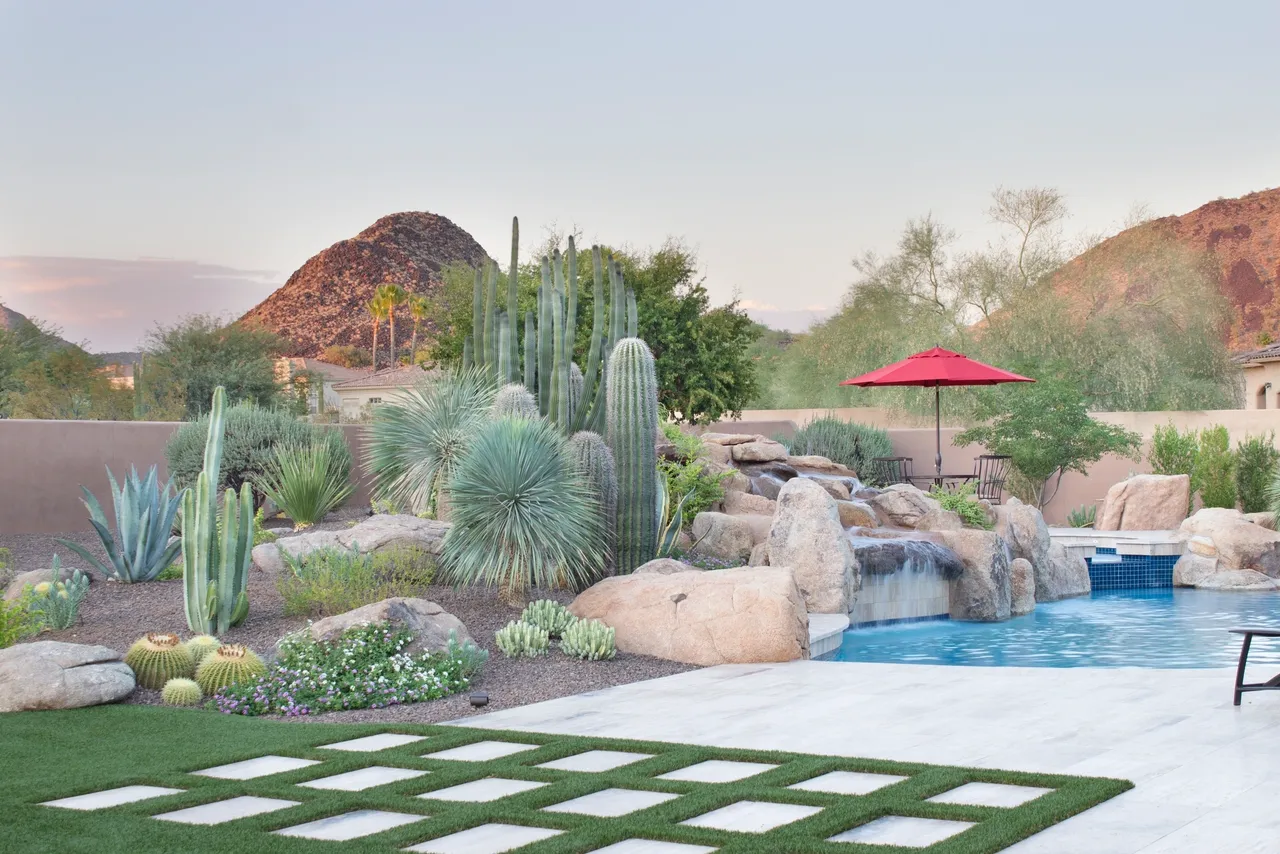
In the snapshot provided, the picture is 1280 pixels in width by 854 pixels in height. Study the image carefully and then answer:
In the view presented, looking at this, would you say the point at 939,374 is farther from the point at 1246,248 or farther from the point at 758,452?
the point at 1246,248

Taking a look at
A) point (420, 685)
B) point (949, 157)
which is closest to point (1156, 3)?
point (949, 157)

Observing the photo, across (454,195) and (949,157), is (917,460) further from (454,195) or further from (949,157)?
(454,195)

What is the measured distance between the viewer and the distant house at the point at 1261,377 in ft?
111

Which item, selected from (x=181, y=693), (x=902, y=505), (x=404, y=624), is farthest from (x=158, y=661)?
(x=902, y=505)

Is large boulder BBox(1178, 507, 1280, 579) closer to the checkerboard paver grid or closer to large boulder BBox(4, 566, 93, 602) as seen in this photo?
the checkerboard paver grid

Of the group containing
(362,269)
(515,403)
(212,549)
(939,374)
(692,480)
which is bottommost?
(212,549)

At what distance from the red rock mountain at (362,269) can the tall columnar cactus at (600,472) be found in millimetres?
56172

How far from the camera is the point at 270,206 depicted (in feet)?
90.4

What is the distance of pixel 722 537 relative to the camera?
12.7 m

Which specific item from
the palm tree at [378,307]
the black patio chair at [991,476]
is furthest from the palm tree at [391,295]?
the black patio chair at [991,476]

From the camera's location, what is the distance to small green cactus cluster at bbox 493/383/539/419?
421 inches

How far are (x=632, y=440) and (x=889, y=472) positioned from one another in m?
11.8

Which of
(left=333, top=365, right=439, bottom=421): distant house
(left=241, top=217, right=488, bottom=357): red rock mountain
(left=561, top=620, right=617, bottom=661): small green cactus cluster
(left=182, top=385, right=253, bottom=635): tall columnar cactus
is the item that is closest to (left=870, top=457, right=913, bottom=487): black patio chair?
(left=561, top=620, right=617, bottom=661): small green cactus cluster

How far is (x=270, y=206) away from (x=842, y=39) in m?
13.3
